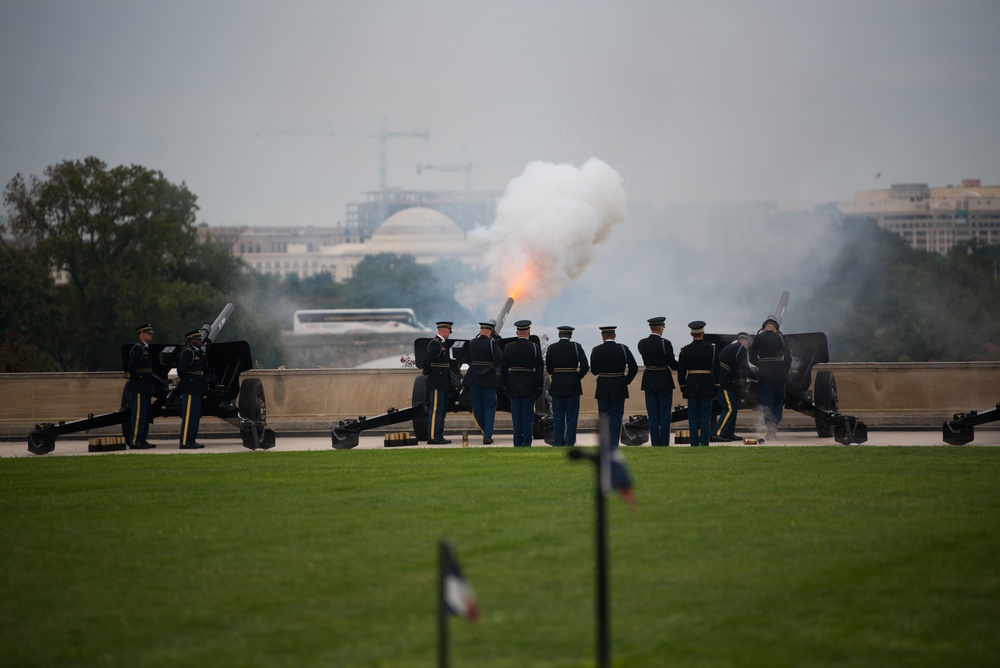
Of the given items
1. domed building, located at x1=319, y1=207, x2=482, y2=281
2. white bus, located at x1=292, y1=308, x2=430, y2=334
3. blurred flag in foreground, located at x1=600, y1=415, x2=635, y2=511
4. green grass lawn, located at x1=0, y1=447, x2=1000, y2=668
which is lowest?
green grass lawn, located at x1=0, y1=447, x2=1000, y2=668

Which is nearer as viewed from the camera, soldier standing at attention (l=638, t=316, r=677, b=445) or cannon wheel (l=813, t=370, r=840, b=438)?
soldier standing at attention (l=638, t=316, r=677, b=445)

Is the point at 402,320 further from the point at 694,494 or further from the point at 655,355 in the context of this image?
the point at 694,494

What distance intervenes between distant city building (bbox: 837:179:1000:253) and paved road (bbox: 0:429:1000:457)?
110929mm

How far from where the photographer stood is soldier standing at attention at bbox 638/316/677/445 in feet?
59.1

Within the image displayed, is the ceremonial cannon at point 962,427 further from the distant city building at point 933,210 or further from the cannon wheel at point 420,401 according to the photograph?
the distant city building at point 933,210

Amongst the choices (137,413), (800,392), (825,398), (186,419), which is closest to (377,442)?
(186,419)

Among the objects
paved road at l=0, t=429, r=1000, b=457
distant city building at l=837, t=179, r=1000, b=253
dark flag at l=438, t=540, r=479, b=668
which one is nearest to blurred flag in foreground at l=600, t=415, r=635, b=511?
dark flag at l=438, t=540, r=479, b=668

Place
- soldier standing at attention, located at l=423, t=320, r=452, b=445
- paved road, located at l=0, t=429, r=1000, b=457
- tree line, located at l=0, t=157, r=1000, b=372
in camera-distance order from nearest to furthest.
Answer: paved road, located at l=0, t=429, r=1000, b=457 < soldier standing at attention, located at l=423, t=320, r=452, b=445 < tree line, located at l=0, t=157, r=1000, b=372

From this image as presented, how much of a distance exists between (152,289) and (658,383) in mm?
48967

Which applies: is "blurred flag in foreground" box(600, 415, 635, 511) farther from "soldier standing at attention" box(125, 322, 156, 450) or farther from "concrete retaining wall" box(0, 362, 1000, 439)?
"concrete retaining wall" box(0, 362, 1000, 439)

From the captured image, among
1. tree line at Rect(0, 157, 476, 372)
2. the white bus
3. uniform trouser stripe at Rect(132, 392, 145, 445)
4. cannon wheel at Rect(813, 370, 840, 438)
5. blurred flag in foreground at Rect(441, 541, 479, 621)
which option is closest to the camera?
blurred flag in foreground at Rect(441, 541, 479, 621)

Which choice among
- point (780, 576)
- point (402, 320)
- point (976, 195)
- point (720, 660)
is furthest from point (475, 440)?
point (976, 195)

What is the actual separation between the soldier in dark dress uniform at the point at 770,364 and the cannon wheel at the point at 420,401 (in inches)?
185

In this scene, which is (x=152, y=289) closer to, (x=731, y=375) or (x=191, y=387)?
(x=191, y=387)
